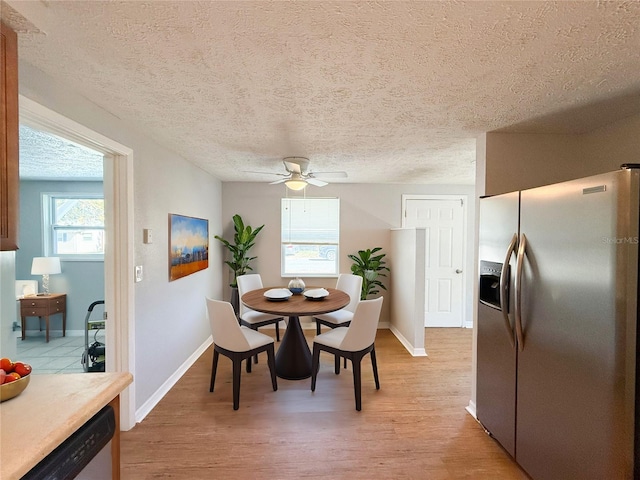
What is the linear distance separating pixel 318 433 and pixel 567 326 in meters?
1.74

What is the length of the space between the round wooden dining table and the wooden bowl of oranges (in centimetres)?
167

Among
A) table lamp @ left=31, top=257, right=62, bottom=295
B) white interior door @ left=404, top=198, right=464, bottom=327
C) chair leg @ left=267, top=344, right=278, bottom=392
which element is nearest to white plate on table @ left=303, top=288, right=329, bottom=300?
chair leg @ left=267, top=344, right=278, bottom=392

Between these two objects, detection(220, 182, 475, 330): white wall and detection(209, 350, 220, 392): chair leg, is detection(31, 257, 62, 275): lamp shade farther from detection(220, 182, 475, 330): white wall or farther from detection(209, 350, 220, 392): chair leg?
detection(209, 350, 220, 392): chair leg

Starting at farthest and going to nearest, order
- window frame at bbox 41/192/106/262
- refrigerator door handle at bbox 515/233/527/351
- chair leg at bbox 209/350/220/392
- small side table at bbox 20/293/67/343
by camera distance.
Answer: window frame at bbox 41/192/106/262 → small side table at bbox 20/293/67/343 → chair leg at bbox 209/350/220/392 → refrigerator door handle at bbox 515/233/527/351

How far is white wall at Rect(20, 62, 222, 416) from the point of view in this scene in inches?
64.9

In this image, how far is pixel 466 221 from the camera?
448cm

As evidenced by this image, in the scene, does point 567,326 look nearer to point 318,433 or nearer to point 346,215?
point 318,433

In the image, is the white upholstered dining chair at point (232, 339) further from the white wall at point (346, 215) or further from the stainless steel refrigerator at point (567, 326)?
the white wall at point (346, 215)

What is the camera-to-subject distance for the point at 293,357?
296 centimetres

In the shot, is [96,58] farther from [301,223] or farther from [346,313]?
[301,223]

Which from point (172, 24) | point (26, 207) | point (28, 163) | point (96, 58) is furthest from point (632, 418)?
point (26, 207)

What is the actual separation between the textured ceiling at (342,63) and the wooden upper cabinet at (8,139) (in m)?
0.10

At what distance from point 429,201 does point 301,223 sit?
2091mm

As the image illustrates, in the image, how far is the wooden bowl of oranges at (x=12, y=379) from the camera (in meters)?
0.93
